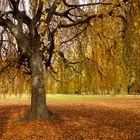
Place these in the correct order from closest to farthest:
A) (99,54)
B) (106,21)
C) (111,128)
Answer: (111,128) → (106,21) → (99,54)

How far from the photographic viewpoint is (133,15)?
A: 447 inches

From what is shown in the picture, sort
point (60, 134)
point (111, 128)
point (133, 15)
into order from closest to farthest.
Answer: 1. point (133, 15)
2. point (60, 134)
3. point (111, 128)

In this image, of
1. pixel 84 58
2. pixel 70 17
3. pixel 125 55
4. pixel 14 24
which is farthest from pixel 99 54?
pixel 125 55

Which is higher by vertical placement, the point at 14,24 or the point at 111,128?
the point at 14,24

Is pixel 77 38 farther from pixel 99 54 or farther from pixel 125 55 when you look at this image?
→ pixel 125 55

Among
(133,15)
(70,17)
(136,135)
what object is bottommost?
(136,135)

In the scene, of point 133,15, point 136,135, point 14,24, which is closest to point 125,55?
point 133,15

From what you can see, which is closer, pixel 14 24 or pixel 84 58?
pixel 14 24

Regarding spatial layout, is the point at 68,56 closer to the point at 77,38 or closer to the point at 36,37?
the point at 77,38

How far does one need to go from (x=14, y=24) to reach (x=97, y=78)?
4840 mm

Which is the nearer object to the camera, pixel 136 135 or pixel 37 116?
pixel 136 135

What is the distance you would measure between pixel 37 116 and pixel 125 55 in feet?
17.0

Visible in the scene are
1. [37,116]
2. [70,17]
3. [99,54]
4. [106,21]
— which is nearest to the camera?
[106,21]

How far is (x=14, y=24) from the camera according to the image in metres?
16.0
